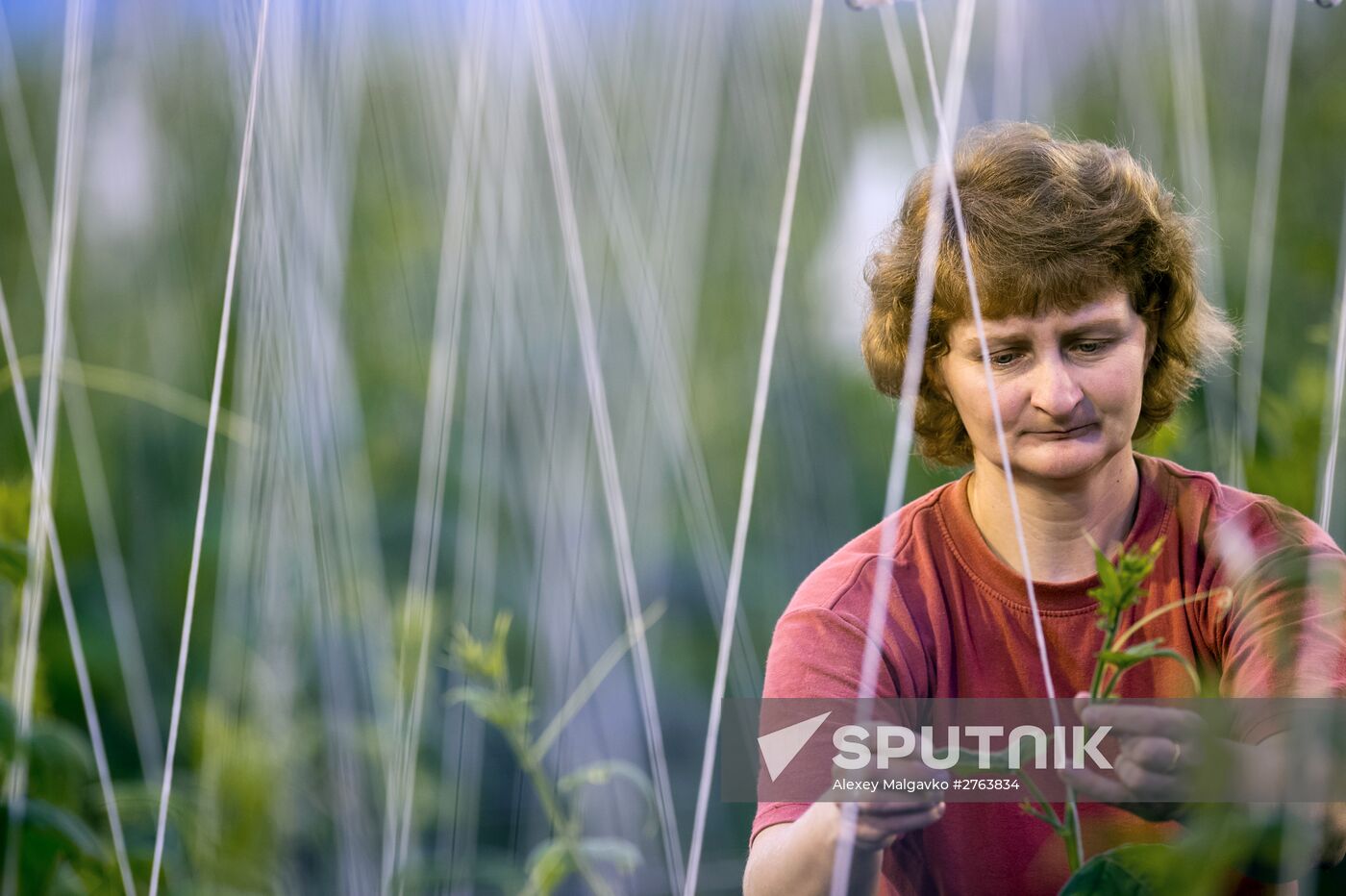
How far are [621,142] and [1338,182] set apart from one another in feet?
2.86

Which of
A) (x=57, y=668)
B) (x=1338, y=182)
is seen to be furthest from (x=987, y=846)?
(x=57, y=668)

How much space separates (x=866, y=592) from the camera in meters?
0.75

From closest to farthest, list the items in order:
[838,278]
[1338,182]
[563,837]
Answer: [563,837] → [1338,182] → [838,278]

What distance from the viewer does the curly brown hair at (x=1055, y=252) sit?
72cm

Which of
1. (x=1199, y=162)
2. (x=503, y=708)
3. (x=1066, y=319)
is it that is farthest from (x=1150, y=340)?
(x=1199, y=162)

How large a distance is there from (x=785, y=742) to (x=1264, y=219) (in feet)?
2.43


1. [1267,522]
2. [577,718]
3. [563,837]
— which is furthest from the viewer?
[577,718]

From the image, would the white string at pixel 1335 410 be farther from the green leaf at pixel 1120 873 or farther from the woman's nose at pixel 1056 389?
the green leaf at pixel 1120 873

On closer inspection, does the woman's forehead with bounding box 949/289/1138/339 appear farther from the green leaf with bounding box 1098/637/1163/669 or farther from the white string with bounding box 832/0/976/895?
the green leaf with bounding box 1098/637/1163/669

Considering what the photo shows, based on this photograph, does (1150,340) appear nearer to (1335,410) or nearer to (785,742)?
(1335,410)

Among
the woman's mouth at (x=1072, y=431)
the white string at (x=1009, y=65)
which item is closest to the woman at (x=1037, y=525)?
the woman's mouth at (x=1072, y=431)

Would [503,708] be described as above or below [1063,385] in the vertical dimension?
below

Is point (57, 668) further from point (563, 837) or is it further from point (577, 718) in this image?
point (563, 837)

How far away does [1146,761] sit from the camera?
57 cm
